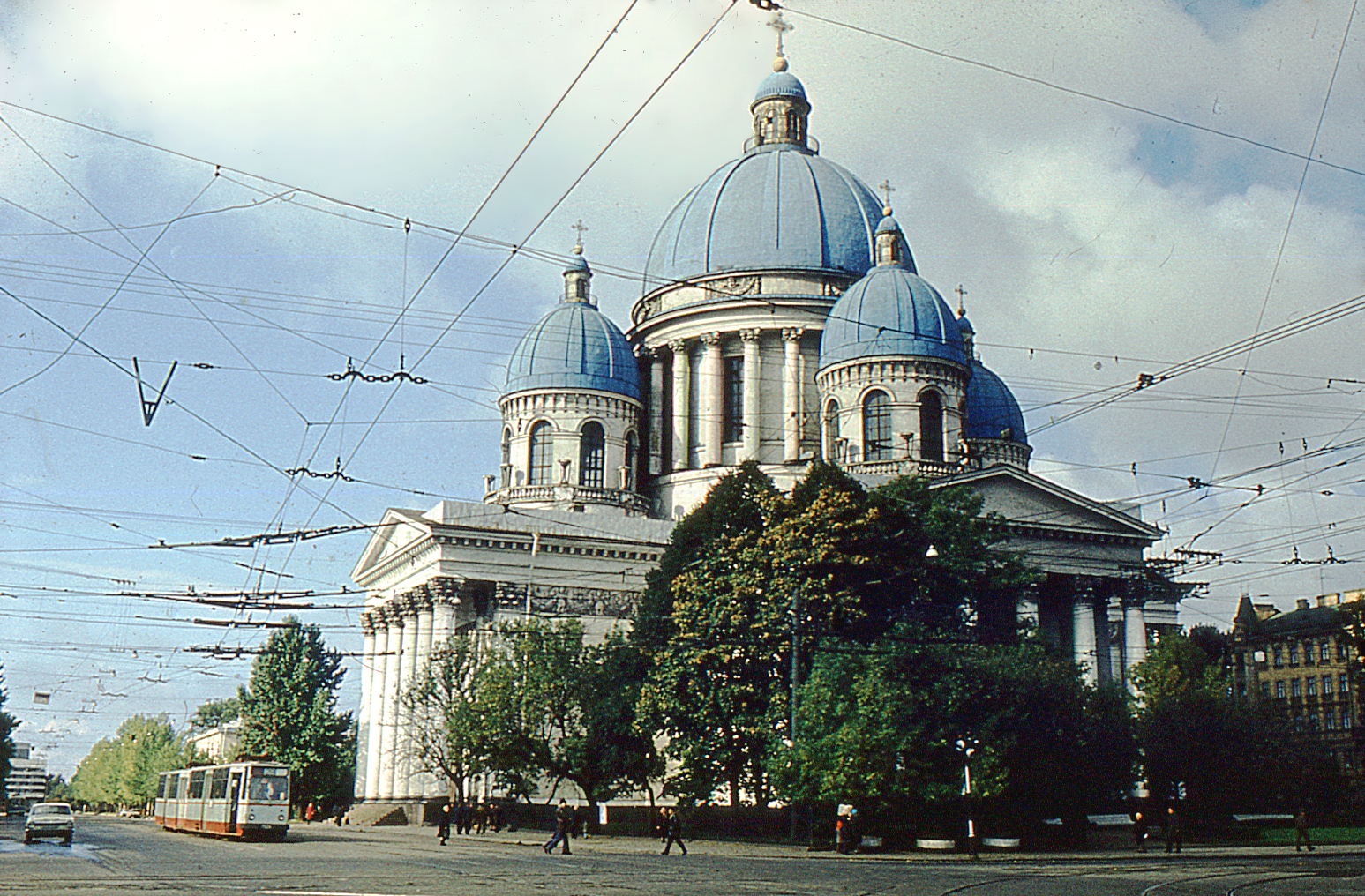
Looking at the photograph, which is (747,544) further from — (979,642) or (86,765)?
(86,765)

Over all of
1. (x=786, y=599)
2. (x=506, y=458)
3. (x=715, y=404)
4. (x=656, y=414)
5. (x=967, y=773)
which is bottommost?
(x=967, y=773)

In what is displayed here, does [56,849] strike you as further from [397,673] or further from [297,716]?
[297,716]

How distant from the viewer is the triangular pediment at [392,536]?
173 ft

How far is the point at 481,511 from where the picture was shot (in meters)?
53.5

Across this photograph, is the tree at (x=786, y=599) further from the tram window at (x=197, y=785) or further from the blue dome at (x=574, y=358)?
the blue dome at (x=574, y=358)

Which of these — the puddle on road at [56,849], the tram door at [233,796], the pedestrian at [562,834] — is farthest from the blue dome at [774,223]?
the puddle on road at [56,849]

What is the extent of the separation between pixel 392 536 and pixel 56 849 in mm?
24597

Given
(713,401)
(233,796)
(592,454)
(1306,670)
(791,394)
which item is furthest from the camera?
(1306,670)

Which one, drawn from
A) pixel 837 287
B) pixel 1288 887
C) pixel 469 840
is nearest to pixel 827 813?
pixel 469 840

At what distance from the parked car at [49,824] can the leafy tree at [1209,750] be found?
111 ft

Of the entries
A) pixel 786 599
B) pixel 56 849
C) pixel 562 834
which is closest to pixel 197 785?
pixel 56 849

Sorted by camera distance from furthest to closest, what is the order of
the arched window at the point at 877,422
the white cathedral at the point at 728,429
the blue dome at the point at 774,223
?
the blue dome at the point at 774,223, the arched window at the point at 877,422, the white cathedral at the point at 728,429

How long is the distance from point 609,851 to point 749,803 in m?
8.52

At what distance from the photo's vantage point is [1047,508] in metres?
53.1
